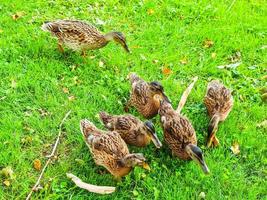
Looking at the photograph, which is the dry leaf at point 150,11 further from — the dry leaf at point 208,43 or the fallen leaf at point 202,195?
the fallen leaf at point 202,195

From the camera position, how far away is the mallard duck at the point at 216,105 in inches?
189

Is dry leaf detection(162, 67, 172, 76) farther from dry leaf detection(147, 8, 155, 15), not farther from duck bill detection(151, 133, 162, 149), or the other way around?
duck bill detection(151, 133, 162, 149)

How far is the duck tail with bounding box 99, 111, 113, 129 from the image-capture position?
4848 millimetres

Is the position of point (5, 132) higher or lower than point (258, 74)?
lower

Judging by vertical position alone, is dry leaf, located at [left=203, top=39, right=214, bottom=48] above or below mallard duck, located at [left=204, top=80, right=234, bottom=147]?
above

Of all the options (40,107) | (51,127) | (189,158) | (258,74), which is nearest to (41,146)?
(51,127)

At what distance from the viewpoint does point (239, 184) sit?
4.51 meters

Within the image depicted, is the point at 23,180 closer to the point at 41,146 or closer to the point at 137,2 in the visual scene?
the point at 41,146

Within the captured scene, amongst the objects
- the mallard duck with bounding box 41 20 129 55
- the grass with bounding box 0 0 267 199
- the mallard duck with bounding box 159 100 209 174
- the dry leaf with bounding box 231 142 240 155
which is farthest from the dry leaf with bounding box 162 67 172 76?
the dry leaf with bounding box 231 142 240 155

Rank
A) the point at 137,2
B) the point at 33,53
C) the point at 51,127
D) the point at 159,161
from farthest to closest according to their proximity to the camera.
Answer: the point at 137,2
the point at 33,53
the point at 51,127
the point at 159,161

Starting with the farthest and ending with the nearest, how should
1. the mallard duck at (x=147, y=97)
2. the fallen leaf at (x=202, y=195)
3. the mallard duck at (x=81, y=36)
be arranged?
1. the mallard duck at (x=81, y=36)
2. the mallard duck at (x=147, y=97)
3. the fallen leaf at (x=202, y=195)

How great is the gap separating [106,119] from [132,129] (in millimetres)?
403

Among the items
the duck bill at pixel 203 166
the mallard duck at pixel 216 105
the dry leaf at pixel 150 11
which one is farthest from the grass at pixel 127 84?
the duck bill at pixel 203 166

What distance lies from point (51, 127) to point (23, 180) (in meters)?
0.85
